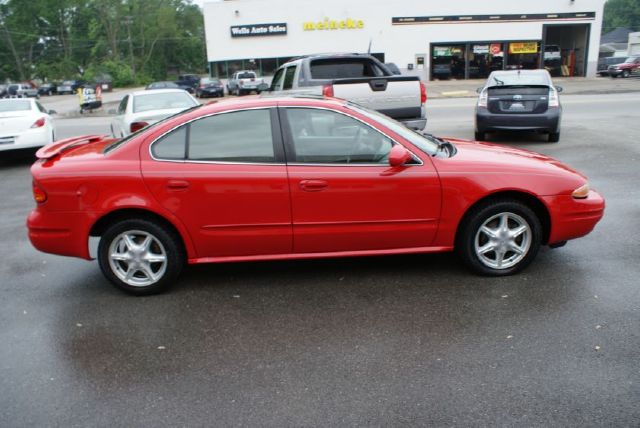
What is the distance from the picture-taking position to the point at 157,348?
389 cm

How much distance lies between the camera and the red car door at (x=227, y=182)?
179 inches

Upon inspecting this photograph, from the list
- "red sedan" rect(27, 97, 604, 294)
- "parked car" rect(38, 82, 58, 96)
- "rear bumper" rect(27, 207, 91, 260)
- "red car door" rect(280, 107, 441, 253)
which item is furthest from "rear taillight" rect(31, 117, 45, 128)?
"parked car" rect(38, 82, 58, 96)

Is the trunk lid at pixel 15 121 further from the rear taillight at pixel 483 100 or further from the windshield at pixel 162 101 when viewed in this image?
the rear taillight at pixel 483 100

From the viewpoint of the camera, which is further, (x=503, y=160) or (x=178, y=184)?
(x=503, y=160)

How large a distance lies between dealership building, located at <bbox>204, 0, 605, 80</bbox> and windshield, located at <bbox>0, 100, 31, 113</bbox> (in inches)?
1295

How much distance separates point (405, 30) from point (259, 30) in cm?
1119

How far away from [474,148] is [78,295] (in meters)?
3.77

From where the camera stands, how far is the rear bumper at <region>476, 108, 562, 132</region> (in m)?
11.7

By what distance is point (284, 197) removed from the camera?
459 centimetres

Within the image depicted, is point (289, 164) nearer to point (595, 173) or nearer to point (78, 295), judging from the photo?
point (78, 295)

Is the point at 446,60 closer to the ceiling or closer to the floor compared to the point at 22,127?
closer to the ceiling

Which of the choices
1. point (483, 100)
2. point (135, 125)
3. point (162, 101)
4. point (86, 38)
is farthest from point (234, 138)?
point (86, 38)

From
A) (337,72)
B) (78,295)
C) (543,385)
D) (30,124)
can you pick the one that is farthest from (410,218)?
(30,124)

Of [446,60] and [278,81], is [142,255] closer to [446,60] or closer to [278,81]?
[278,81]
